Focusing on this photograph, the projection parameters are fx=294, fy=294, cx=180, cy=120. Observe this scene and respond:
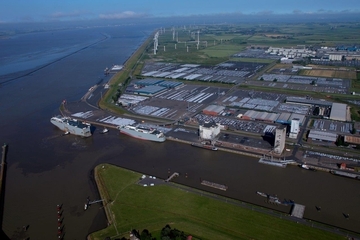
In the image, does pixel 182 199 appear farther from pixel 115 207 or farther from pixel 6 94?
pixel 6 94

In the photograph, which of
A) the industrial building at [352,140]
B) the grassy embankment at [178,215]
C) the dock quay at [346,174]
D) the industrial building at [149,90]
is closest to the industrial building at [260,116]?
the industrial building at [352,140]

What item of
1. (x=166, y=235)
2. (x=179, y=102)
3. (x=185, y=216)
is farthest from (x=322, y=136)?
(x=166, y=235)

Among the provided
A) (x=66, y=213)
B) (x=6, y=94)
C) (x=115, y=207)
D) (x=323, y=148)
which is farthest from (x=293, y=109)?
(x=6, y=94)

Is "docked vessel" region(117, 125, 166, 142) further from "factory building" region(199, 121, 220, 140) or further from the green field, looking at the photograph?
the green field

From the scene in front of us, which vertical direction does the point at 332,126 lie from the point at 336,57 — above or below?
below

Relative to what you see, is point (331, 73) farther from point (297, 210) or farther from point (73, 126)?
point (73, 126)

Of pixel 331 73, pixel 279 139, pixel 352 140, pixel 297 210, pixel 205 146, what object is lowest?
pixel 297 210

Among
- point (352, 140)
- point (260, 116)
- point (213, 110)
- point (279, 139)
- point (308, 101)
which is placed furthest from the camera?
point (308, 101)
